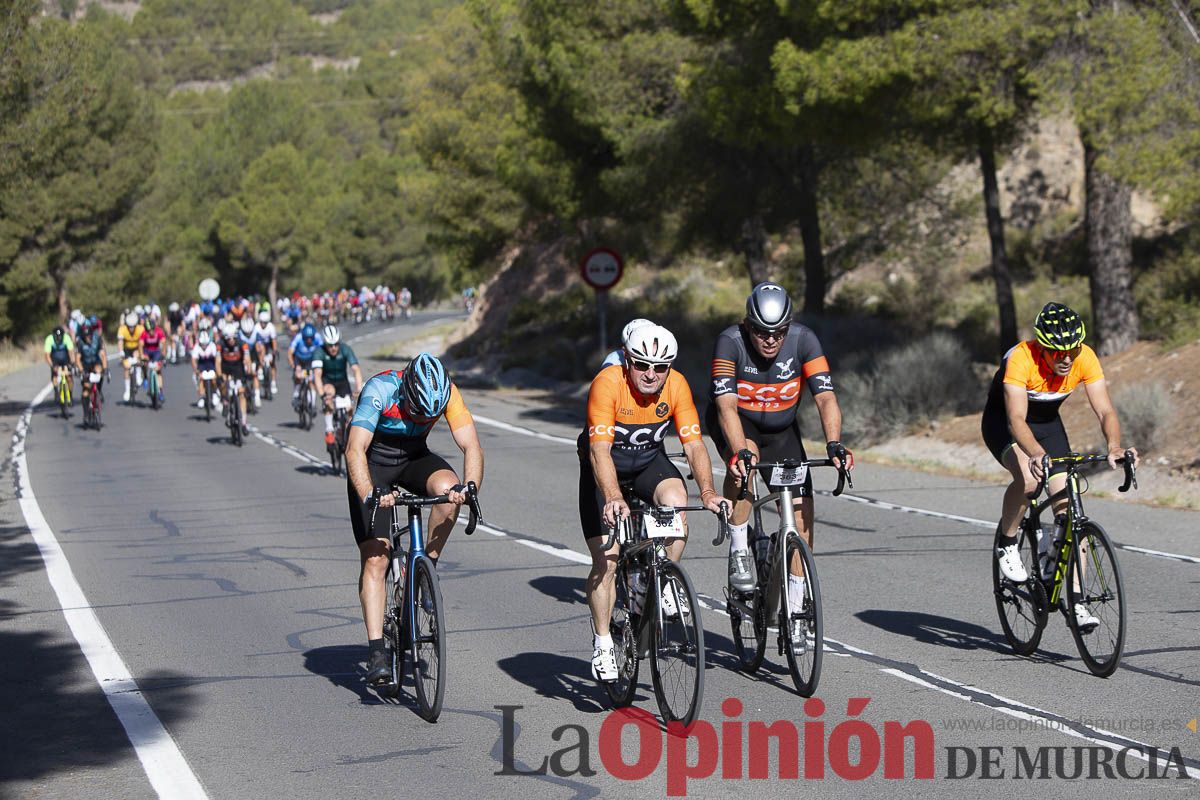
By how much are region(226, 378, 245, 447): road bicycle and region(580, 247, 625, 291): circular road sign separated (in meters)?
6.77

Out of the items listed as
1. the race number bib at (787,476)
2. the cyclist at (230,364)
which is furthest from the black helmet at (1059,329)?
the cyclist at (230,364)

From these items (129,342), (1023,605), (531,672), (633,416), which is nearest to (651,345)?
(633,416)

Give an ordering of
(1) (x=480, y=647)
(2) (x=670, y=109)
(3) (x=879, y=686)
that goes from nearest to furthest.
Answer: (3) (x=879, y=686), (1) (x=480, y=647), (2) (x=670, y=109)

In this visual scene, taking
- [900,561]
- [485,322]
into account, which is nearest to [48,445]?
[900,561]

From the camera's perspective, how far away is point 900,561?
463 inches

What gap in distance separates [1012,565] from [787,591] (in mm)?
1545

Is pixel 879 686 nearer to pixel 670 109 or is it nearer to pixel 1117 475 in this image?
pixel 1117 475

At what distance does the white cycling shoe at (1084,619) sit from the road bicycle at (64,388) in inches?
1045

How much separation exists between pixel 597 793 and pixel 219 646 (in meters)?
3.99

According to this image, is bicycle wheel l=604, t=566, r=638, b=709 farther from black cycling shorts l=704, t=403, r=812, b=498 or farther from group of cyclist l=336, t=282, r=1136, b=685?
black cycling shorts l=704, t=403, r=812, b=498

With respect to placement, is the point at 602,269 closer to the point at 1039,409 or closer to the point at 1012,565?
the point at 1039,409

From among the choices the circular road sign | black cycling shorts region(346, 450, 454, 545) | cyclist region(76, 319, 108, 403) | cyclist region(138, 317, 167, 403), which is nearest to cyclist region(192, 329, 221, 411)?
cyclist region(76, 319, 108, 403)

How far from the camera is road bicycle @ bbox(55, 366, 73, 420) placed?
3097 centimetres

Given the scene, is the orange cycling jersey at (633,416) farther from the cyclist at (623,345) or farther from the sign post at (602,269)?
the sign post at (602,269)
